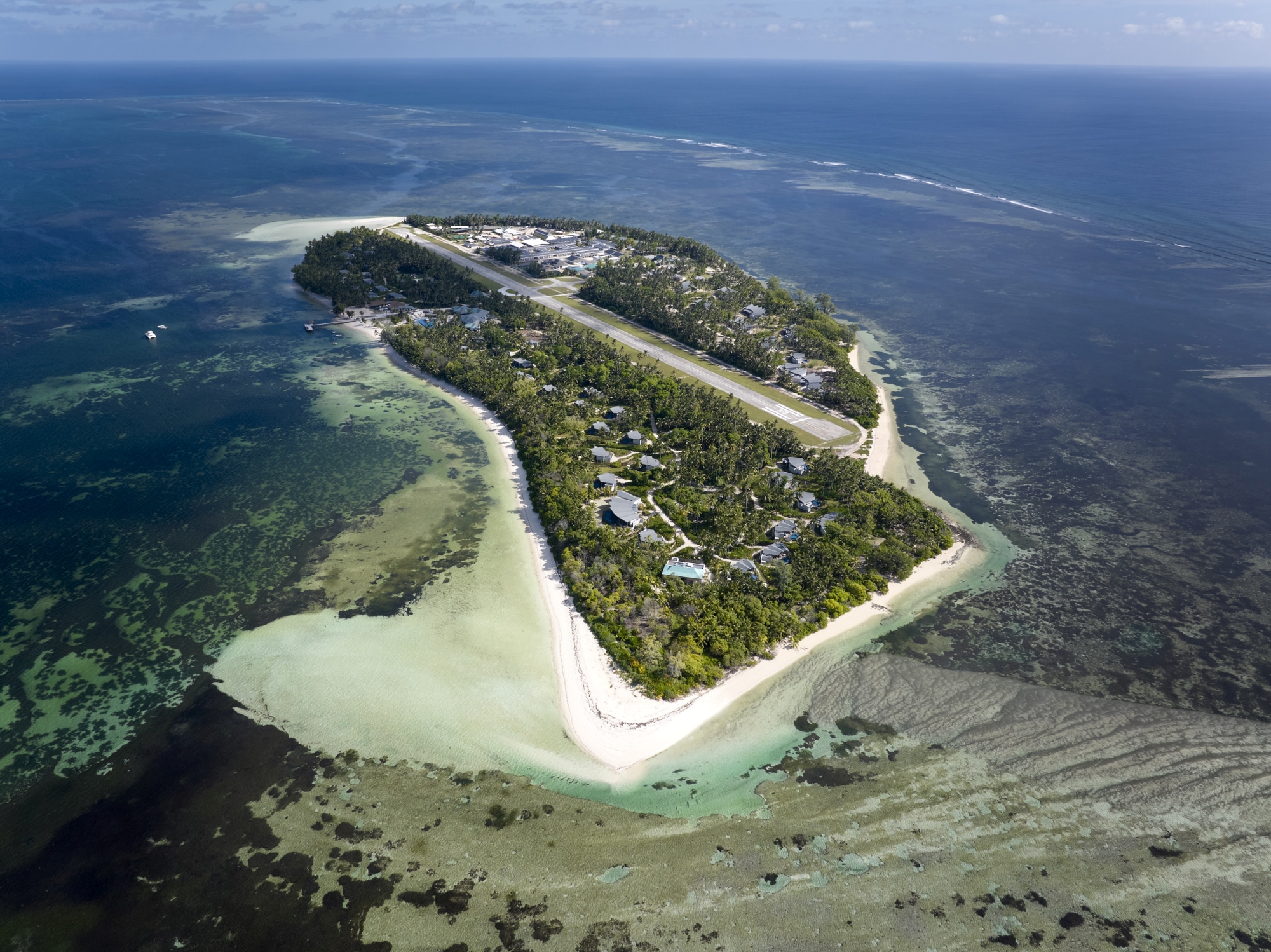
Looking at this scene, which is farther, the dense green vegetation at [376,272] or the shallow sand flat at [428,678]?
the dense green vegetation at [376,272]

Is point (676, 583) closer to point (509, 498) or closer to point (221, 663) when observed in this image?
point (509, 498)

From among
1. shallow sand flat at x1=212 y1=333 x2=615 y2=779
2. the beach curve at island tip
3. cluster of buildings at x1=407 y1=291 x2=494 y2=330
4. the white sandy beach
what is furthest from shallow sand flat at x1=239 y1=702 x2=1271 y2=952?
cluster of buildings at x1=407 y1=291 x2=494 y2=330

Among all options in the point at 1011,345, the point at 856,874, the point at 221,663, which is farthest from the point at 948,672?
the point at 1011,345

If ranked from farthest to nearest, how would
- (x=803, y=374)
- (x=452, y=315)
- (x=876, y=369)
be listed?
(x=452, y=315) → (x=876, y=369) → (x=803, y=374)

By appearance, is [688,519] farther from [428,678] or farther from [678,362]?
[678,362]

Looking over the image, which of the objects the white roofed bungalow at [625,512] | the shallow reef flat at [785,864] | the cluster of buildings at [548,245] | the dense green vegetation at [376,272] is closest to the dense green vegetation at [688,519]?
the white roofed bungalow at [625,512]

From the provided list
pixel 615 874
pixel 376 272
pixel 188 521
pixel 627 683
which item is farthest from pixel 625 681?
pixel 376 272

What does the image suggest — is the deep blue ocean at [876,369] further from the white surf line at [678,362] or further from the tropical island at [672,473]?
the white surf line at [678,362]
